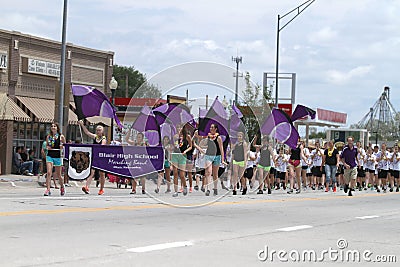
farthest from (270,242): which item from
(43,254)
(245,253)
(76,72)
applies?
(76,72)

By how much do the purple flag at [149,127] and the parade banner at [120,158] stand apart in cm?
27

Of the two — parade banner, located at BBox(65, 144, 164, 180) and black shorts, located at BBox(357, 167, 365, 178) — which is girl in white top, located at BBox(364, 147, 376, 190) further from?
parade banner, located at BBox(65, 144, 164, 180)

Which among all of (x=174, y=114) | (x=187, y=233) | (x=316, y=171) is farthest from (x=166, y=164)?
(x=316, y=171)

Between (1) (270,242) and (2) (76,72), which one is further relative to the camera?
(2) (76,72)

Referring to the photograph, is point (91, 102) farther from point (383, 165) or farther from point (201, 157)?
point (383, 165)

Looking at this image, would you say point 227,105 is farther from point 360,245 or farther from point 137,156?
point 360,245

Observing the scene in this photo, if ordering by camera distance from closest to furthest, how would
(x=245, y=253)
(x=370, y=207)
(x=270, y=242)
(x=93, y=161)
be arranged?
(x=245, y=253), (x=270, y=242), (x=370, y=207), (x=93, y=161)

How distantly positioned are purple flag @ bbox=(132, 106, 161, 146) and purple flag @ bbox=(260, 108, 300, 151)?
4.91 m

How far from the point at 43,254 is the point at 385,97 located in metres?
129

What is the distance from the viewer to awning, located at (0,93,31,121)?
30312 mm

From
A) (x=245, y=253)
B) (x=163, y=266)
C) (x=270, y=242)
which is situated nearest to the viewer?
(x=163, y=266)

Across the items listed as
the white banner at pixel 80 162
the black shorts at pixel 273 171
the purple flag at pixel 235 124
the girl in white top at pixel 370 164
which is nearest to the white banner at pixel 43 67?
the white banner at pixel 80 162

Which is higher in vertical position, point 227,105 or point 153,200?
point 227,105

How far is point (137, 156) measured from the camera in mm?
20578
